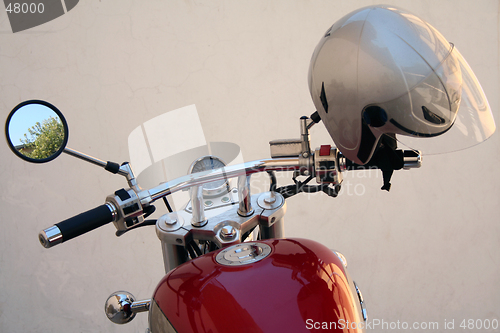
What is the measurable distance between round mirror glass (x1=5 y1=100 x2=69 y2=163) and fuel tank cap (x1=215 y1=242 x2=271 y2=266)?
10.0 inches

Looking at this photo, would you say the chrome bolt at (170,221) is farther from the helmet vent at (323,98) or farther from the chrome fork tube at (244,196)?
the helmet vent at (323,98)

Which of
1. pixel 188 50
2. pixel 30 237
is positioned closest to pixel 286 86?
pixel 188 50

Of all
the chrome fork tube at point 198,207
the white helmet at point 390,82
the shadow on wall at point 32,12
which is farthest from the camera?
the shadow on wall at point 32,12

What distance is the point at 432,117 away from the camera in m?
0.41

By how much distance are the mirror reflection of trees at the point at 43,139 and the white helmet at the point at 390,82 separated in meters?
0.36

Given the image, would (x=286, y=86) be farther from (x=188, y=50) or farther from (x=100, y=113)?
(x=100, y=113)

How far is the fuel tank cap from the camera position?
463mm

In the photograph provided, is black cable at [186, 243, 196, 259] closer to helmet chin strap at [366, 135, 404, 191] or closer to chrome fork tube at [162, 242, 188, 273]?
chrome fork tube at [162, 242, 188, 273]

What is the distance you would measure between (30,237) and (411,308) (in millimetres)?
1520

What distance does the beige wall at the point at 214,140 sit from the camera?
1.29 metres

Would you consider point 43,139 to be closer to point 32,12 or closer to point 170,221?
point 170,221

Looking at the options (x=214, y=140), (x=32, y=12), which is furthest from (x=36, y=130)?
(x=32, y=12)

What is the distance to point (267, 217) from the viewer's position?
1.86 ft

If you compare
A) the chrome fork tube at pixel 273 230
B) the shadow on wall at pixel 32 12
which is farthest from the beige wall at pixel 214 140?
the chrome fork tube at pixel 273 230
